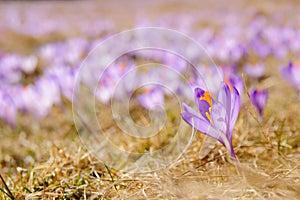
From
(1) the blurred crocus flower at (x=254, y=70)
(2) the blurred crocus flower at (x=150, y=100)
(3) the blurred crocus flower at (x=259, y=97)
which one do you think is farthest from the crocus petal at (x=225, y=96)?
(1) the blurred crocus flower at (x=254, y=70)

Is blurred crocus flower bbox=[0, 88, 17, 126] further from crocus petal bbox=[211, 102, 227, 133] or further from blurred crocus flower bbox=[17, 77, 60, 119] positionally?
crocus petal bbox=[211, 102, 227, 133]

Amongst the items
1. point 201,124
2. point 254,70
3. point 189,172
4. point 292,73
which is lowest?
point 189,172

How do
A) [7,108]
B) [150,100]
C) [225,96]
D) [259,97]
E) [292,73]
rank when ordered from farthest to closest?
[7,108] → [150,100] → [292,73] → [259,97] → [225,96]

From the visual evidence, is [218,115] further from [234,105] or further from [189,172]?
[189,172]

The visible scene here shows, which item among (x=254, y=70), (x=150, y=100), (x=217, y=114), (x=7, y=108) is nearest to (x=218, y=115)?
(x=217, y=114)

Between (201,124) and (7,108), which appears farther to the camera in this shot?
(7,108)

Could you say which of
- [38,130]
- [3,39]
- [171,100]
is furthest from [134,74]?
[3,39]

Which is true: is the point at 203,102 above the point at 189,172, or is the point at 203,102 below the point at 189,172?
above

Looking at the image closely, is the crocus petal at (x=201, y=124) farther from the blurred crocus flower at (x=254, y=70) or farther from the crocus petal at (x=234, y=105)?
the blurred crocus flower at (x=254, y=70)

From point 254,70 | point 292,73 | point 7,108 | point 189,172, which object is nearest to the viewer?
point 189,172

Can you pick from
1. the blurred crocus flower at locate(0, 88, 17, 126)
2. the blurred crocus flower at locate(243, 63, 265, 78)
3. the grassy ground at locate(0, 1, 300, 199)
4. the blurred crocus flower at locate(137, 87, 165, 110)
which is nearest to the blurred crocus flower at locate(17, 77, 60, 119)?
the blurred crocus flower at locate(0, 88, 17, 126)
